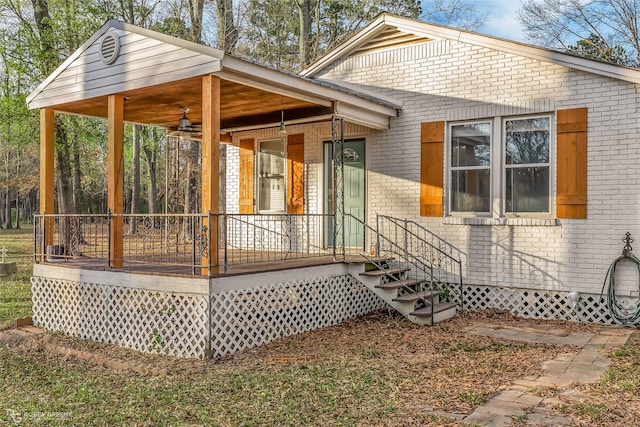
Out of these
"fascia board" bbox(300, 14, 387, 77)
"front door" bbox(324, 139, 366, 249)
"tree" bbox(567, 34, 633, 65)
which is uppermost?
"tree" bbox(567, 34, 633, 65)

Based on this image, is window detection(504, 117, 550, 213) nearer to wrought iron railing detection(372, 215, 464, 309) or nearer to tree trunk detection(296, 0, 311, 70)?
wrought iron railing detection(372, 215, 464, 309)

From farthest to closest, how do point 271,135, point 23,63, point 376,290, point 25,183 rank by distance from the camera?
1. point 25,183
2. point 23,63
3. point 271,135
4. point 376,290

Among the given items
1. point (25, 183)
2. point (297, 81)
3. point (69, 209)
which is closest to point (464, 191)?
point (297, 81)

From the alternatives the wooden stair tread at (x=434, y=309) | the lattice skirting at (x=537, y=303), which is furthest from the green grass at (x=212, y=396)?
the lattice skirting at (x=537, y=303)

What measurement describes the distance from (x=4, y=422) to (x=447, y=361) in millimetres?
A: 4265

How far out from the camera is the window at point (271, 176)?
1080 centimetres

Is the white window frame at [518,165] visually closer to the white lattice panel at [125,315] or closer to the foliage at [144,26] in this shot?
the white lattice panel at [125,315]

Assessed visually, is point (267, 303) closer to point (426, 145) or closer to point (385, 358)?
point (385, 358)

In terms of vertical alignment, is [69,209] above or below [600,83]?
below

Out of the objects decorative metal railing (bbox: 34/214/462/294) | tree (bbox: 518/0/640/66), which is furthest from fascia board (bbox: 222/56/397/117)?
tree (bbox: 518/0/640/66)

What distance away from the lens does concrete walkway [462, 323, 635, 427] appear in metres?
4.09

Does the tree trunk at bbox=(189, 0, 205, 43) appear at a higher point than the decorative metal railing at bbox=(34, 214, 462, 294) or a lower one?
higher

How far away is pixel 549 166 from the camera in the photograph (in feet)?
26.6

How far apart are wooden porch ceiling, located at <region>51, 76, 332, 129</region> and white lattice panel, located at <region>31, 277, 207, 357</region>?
2.69 metres
